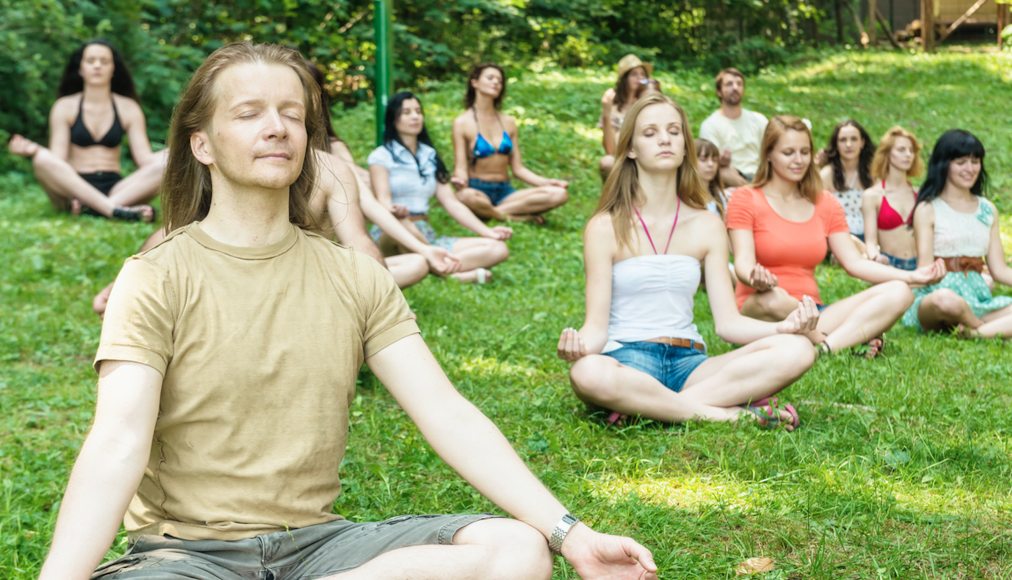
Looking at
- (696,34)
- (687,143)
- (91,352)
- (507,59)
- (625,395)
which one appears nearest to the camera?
(625,395)

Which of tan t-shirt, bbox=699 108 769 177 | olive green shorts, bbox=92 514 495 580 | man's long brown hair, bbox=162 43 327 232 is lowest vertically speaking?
olive green shorts, bbox=92 514 495 580

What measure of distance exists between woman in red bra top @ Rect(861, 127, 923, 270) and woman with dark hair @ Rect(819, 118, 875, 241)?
549 millimetres

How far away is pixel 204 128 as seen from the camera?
2.64m

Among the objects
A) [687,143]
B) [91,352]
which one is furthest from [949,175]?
[91,352]

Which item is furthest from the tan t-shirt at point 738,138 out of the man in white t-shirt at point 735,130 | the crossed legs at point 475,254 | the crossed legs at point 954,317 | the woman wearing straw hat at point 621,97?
the crossed legs at point 954,317

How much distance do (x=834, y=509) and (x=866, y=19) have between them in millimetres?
20407

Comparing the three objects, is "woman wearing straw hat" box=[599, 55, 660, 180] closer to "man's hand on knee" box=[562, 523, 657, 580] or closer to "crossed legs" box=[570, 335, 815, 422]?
"crossed legs" box=[570, 335, 815, 422]

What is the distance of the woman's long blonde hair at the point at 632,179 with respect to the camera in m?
5.15

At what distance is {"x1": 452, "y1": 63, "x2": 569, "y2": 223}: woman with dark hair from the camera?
33.8ft

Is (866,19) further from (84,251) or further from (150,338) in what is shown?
(150,338)

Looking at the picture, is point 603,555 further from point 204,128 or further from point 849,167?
point 849,167

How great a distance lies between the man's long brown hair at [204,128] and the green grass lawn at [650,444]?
1.38 metres

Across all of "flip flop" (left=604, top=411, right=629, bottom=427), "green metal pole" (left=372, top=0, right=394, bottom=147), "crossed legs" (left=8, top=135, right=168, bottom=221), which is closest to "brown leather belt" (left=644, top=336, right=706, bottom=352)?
"flip flop" (left=604, top=411, right=629, bottom=427)

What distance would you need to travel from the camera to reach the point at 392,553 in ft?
7.87
